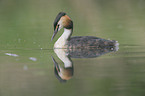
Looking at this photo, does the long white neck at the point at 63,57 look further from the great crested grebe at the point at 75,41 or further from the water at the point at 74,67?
the great crested grebe at the point at 75,41

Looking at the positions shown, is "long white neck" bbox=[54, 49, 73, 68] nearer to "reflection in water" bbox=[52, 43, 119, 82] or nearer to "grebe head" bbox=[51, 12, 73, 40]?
"reflection in water" bbox=[52, 43, 119, 82]

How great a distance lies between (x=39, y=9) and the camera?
28.2m

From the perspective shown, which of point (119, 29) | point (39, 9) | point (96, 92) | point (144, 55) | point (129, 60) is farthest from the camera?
point (39, 9)

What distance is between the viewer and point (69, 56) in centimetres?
1077

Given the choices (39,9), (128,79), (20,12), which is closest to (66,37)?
(128,79)

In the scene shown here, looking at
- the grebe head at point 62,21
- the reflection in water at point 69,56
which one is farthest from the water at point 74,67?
the grebe head at point 62,21

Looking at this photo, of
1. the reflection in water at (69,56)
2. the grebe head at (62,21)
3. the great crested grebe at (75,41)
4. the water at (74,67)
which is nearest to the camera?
the water at (74,67)

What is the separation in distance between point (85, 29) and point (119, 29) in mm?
1336

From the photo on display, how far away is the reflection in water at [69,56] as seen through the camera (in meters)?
8.68

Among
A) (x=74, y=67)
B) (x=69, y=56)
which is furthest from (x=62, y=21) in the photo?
(x=74, y=67)

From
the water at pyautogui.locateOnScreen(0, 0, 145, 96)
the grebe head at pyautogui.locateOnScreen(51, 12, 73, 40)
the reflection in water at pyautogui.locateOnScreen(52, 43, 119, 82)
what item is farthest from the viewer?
the grebe head at pyautogui.locateOnScreen(51, 12, 73, 40)

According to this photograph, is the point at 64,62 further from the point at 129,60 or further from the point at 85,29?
the point at 85,29

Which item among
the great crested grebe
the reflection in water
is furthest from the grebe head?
the reflection in water

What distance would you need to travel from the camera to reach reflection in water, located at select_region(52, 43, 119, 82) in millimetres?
8683
